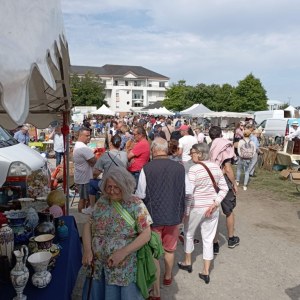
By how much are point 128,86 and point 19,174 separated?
9399cm

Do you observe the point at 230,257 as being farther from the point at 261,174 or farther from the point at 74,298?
the point at 261,174

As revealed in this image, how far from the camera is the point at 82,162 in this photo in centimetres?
612

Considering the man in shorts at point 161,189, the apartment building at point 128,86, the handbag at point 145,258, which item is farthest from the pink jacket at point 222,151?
the apartment building at point 128,86

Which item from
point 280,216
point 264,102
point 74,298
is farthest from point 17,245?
point 264,102

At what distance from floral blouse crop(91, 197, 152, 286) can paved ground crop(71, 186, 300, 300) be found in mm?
1359

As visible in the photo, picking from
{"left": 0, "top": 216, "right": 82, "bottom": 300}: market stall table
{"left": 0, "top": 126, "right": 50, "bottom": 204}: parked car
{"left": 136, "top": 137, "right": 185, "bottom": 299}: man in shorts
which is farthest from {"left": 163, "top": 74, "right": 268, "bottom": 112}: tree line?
{"left": 0, "top": 216, "right": 82, "bottom": 300}: market stall table

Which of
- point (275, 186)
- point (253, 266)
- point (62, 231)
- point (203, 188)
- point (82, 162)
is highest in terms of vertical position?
point (203, 188)

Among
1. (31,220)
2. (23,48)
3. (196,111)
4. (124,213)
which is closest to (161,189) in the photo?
(124,213)

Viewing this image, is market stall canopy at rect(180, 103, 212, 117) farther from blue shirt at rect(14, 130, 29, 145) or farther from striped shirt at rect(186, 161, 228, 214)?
striped shirt at rect(186, 161, 228, 214)

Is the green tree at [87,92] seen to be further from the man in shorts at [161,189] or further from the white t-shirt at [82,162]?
the man in shorts at [161,189]

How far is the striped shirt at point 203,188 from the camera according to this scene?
4176mm

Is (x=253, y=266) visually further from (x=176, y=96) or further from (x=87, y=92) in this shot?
(x=176, y=96)

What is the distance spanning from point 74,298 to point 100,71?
327ft

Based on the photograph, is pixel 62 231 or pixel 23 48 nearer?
pixel 23 48
